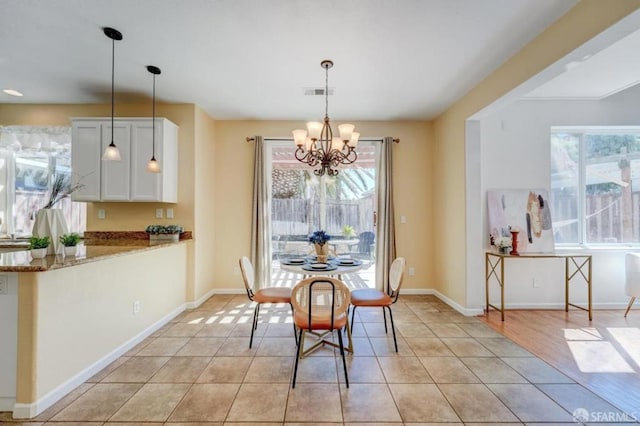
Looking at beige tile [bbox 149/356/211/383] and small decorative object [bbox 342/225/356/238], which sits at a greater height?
small decorative object [bbox 342/225/356/238]

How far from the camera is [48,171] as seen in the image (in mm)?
4098

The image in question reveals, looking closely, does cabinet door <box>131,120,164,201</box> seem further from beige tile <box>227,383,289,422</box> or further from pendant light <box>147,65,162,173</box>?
beige tile <box>227,383,289,422</box>

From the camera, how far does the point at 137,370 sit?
235cm

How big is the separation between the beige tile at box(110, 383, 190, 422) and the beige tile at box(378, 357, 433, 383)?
1566 mm

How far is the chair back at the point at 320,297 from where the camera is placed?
2.11 metres

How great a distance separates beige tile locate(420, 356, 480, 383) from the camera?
220 centimetres

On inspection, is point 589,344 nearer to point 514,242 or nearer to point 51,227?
point 514,242

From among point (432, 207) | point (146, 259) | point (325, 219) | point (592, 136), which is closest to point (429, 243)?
point (432, 207)

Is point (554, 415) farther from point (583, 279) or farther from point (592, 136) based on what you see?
point (592, 136)

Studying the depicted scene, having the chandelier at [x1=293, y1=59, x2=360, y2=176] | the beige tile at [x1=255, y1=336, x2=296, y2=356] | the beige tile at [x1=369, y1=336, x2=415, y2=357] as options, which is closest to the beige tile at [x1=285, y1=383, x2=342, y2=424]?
the beige tile at [x1=255, y1=336, x2=296, y2=356]

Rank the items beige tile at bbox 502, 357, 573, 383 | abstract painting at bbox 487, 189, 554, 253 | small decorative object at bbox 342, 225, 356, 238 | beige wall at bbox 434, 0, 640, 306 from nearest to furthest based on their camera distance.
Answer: beige wall at bbox 434, 0, 640, 306 → beige tile at bbox 502, 357, 573, 383 → abstract painting at bbox 487, 189, 554, 253 → small decorative object at bbox 342, 225, 356, 238

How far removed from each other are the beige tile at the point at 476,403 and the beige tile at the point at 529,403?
62 millimetres

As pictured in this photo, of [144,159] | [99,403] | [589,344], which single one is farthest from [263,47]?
[589,344]

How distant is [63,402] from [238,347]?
4.15 feet
